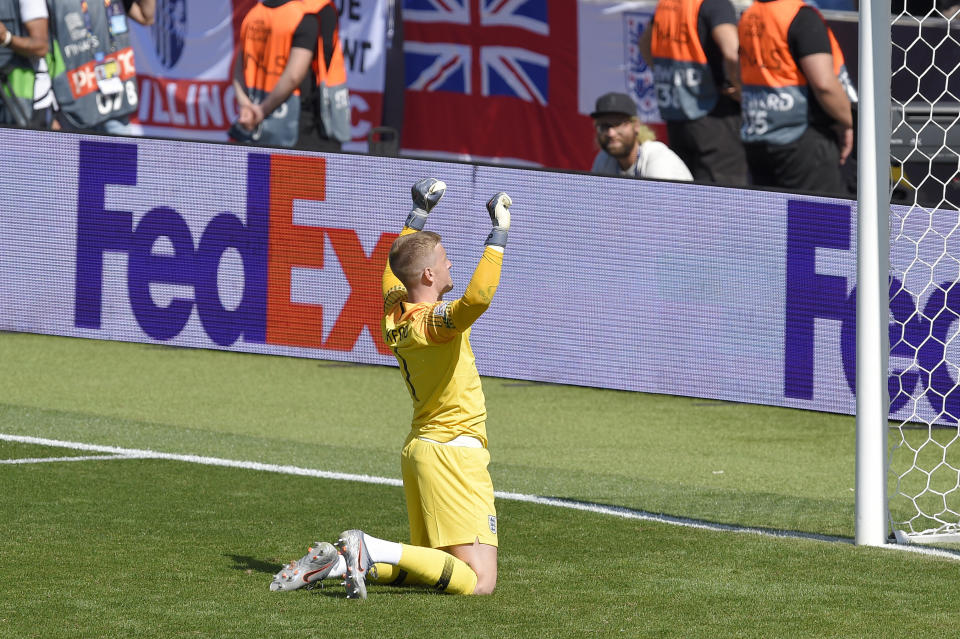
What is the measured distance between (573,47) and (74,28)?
176 inches

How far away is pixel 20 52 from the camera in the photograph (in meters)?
15.0

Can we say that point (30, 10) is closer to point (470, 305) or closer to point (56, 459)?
point (56, 459)

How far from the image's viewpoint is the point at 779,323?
404 inches

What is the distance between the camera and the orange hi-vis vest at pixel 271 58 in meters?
14.0

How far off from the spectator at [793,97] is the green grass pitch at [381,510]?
1.94 meters

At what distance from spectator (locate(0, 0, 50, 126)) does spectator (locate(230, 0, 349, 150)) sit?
1.82 meters

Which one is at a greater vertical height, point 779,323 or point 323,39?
point 323,39

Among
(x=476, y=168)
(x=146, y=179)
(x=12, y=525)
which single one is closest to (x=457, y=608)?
(x=12, y=525)

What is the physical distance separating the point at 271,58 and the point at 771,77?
14.5 feet

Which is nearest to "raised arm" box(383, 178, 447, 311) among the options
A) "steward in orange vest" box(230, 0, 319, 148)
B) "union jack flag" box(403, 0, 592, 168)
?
Result: "steward in orange vest" box(230, 0, 319, 148)

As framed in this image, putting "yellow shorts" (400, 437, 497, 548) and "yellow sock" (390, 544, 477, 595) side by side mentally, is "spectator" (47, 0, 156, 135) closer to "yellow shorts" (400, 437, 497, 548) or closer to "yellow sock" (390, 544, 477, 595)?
"yellow shorts" (400, 437, 497, 548)

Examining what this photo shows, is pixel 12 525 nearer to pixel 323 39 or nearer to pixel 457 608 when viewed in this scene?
pixel 457 608

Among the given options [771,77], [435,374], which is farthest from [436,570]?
[771,77]

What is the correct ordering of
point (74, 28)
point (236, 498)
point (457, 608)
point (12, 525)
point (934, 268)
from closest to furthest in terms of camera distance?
point (457, 608) < point (12, 525) < point (236, 498) < point (934, 268) < point (74, 28)
